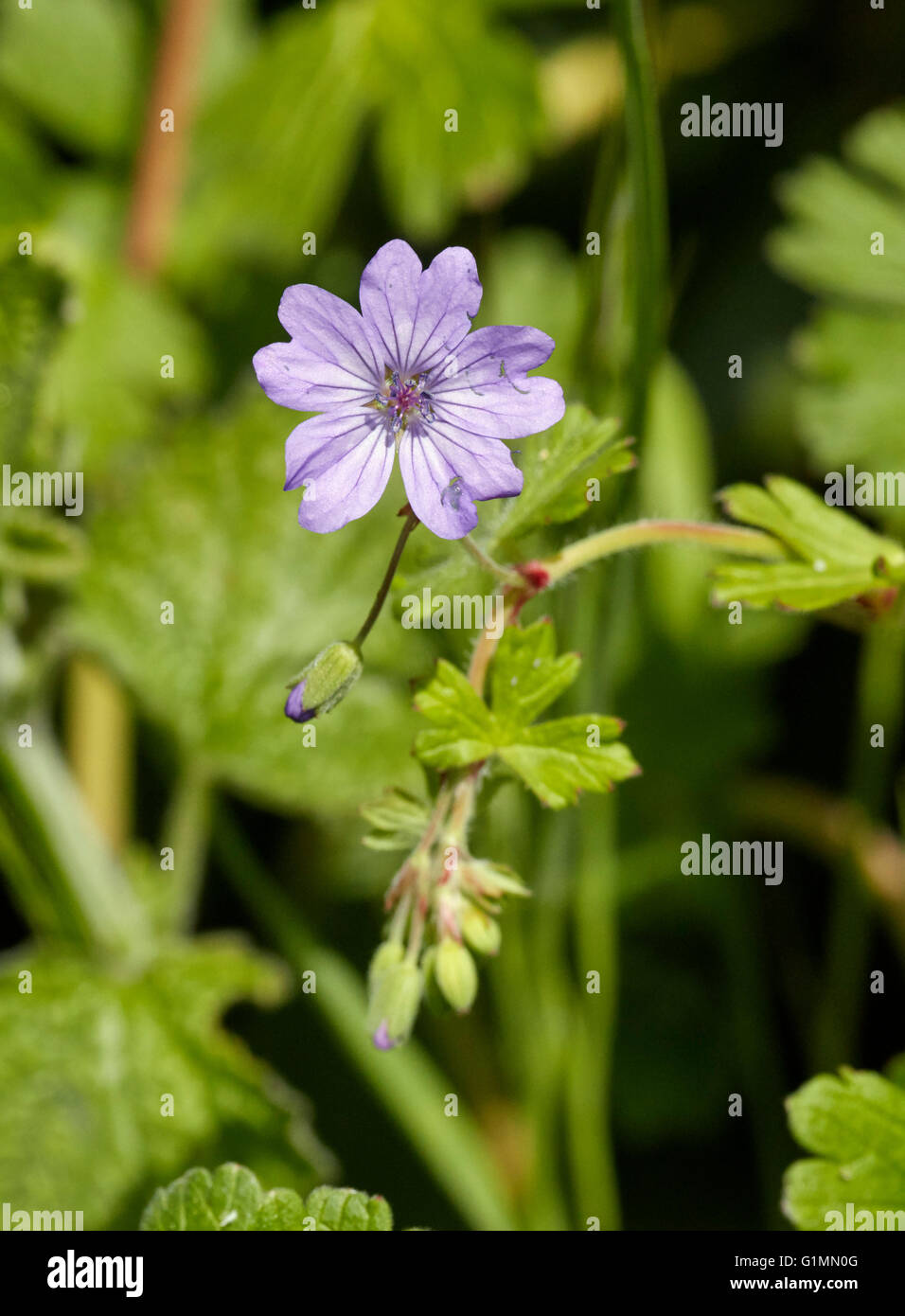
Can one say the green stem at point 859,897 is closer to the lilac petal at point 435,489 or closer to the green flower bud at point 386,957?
the green flower bud at point 386,957

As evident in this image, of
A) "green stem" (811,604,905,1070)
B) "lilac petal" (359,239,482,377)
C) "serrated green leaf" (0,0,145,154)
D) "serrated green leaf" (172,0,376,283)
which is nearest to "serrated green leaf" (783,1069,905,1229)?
"green stem" (811,604,905,1070)

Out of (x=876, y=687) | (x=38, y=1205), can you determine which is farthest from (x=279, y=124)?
(x=38, y=1205)

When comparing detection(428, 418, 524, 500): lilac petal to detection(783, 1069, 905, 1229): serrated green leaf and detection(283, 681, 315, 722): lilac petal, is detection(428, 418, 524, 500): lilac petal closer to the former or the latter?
detection(283, 681, 315, 722): lilac petal

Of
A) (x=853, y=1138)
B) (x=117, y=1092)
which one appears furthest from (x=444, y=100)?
(x=853, y=1138)

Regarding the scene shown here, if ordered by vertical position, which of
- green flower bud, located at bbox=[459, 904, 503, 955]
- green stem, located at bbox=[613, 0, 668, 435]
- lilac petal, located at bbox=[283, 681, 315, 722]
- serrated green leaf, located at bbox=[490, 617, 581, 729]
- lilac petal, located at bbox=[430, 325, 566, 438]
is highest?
green stem, located at bbox=[613, 0, 668, 435]

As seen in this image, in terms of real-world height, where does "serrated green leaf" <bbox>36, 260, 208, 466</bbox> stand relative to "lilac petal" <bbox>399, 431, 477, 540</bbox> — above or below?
above

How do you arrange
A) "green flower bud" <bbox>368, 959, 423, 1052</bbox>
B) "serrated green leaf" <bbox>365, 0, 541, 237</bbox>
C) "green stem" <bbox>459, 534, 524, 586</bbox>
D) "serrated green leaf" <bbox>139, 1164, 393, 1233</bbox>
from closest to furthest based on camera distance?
"green stem" <bbox>459, 534, 524, 586</bbox> < "green flower bud" <bbox>368, 959, 423, 1052</bbox> < "serrated green leaf" <bbox>139, 1164, 393, 1233</bbox> < "serrated green leaf" <bbox>365, 0, 541, 237</bbox>

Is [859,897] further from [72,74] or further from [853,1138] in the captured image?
[72,74]
